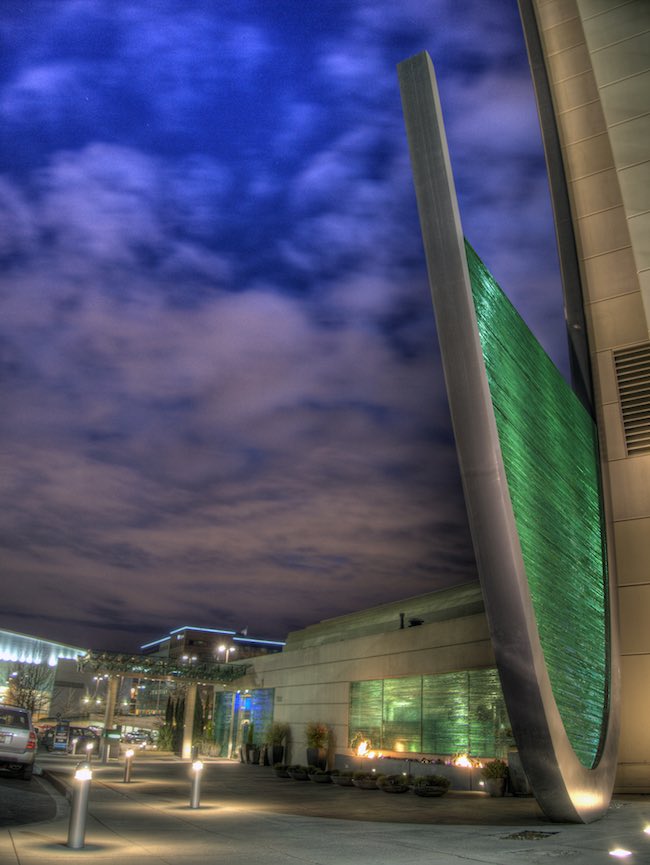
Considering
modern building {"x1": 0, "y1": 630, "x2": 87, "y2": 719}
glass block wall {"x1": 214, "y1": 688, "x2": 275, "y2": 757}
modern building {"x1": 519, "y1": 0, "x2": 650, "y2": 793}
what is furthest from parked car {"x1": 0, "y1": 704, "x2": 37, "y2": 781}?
modern building {"x1": 0, "y1": 630, "x2": 87, "y2": 719}

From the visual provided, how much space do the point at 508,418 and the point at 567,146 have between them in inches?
652

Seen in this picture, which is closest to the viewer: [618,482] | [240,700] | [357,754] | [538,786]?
[538,786]

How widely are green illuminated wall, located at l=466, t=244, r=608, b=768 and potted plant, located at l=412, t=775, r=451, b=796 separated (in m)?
6.53

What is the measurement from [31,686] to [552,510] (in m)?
100

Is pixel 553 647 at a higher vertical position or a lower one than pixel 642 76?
lower

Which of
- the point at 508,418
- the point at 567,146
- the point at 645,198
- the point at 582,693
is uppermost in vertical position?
the point at 567,146

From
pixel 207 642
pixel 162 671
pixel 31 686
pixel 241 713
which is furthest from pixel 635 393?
pixel 207 642

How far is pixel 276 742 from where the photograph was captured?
3447 centimetres

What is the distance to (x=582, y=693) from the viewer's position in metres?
12.3

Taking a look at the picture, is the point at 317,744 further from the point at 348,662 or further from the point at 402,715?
the point at 402,715

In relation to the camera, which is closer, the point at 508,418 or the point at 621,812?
the point at 508,418

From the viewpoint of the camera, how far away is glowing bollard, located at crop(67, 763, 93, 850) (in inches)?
307

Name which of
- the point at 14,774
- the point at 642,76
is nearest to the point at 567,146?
the point at 642,76

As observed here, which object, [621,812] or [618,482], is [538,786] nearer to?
[621,812]
